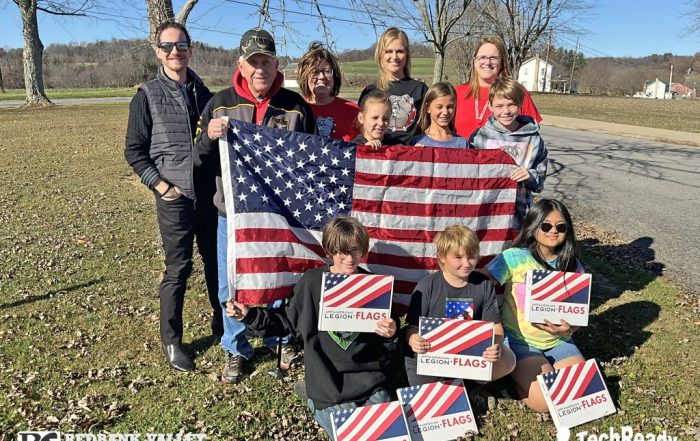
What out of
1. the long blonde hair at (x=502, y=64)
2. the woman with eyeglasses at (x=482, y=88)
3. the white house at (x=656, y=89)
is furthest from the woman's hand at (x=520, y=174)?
the white house at (x=656, y=89)

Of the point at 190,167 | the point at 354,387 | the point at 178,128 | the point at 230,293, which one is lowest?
the point at 354,387

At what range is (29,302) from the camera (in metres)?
5.92

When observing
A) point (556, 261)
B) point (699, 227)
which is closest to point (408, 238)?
point (556, 261)

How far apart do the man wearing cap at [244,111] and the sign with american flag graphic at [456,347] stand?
165 cm

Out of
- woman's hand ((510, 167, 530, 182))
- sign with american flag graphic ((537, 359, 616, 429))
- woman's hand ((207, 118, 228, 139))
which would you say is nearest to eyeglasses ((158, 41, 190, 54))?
woman's hand ((207, 118, 228, 139))

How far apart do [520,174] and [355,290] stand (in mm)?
1966

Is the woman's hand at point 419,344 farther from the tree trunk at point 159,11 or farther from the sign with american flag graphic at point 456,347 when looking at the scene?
the tree trunk at point 159,11

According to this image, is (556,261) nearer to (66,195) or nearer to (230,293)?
(230,293)

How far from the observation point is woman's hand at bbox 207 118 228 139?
3899 millimetres

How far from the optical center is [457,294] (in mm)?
3887

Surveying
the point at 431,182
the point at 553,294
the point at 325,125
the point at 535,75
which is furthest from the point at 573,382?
the point at 535,75

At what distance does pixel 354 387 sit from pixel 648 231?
272 inches

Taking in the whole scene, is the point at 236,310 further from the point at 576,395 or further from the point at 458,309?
the point at 576,395

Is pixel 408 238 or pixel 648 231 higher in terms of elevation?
pixel 408 238
